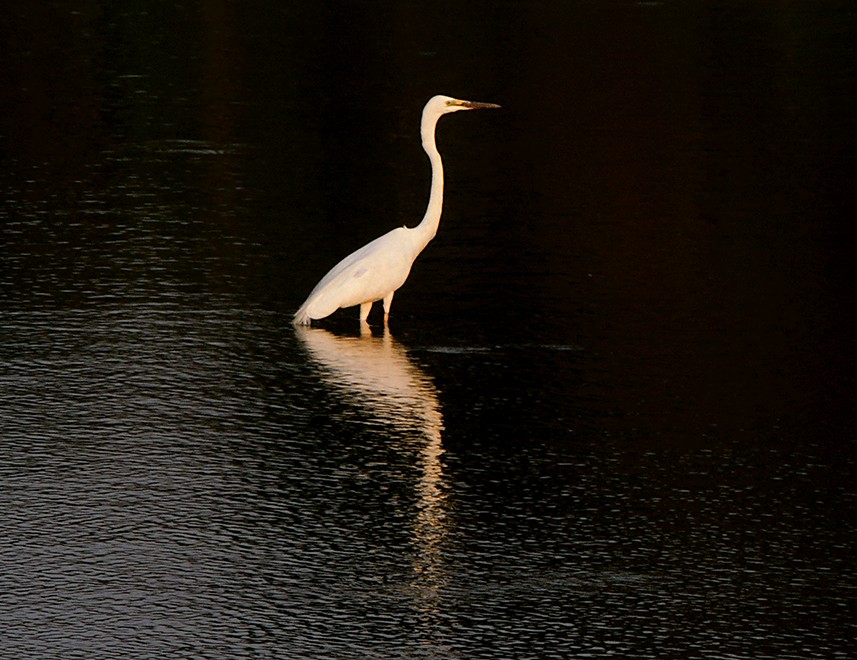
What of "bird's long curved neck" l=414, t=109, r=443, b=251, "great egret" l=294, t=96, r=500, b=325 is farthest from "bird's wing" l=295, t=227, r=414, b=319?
"bird's long curved neck" l=414, t=109, r=443, b=251

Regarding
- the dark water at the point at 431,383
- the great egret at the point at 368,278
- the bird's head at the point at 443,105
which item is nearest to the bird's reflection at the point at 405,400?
the dark water at the point at 431,383

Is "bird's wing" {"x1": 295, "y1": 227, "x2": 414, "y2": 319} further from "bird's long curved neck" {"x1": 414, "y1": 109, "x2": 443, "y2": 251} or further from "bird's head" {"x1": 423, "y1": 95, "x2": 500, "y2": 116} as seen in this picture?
"bird's head" {"x1": 423, "y1": 95, "x2": 500, "y2": 116}

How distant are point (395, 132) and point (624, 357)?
775 cm

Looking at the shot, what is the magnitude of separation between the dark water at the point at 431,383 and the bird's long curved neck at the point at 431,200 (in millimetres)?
445

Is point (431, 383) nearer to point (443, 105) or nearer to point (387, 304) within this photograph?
point (387, 304)

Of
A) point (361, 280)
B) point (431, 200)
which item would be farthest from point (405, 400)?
point (431, 200)

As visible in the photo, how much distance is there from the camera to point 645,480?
24.4 feet

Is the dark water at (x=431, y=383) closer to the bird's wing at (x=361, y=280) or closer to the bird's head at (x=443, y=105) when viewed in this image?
the bird's wing at (x=361, y=280)

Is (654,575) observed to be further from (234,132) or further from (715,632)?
(234,132)

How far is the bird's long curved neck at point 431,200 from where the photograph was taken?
1036cm

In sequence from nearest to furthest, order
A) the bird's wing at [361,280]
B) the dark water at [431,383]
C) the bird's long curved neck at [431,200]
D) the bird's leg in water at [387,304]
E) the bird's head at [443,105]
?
the dark water at [431,383]
the bird's wing at [361,280]
the bird's leg in water at [387,304]
the bird's long curved neck at [431,200]
the bird's head at [443,105]

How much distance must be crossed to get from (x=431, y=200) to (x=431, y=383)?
193 centimetres

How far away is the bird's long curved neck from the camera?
10.4 meters

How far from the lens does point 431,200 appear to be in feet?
34.3
